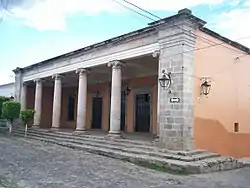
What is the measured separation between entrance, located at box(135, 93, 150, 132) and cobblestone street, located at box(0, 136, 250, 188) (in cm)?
608

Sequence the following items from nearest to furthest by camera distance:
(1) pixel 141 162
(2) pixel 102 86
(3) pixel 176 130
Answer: (1) pixel 141 162, (3) pixel 176 130, (2) pixel 102 86

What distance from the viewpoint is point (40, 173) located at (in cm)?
666

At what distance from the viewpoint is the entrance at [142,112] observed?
15008 mm

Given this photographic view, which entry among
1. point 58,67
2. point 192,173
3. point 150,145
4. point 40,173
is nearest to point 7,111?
point 58,67

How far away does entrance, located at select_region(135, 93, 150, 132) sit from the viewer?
591 inches

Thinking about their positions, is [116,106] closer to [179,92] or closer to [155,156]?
[179,92]

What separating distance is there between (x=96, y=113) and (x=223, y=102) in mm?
9104

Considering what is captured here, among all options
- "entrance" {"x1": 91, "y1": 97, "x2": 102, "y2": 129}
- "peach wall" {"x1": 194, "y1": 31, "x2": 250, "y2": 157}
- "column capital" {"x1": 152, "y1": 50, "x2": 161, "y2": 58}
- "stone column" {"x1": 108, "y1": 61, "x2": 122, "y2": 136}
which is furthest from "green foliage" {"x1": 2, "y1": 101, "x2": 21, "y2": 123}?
"peach wall" {"x1": 194, "y1": 31, "x2": 250, "y2": 157}

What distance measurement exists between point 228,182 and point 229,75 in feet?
18.0

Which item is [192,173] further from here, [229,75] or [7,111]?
[7,111]

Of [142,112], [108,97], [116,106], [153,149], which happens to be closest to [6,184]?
[153,149]

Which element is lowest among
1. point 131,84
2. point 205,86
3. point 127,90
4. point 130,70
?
point 205,86

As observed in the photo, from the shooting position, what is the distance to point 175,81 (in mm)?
9414

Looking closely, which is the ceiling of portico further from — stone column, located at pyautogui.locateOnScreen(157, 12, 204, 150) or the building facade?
stone column, located at pyautogui.locateOnScreen(157, 12, 204, 150)
